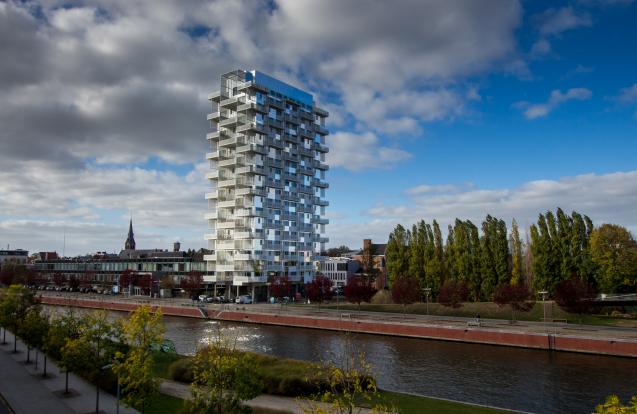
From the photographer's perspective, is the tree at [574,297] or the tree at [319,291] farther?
the tree at [319,291]

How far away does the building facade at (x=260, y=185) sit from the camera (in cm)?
11425

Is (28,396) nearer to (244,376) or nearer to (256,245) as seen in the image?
(244,376)

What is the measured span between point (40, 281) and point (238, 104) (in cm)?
12863

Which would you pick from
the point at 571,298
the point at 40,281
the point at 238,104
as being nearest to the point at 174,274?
the point at 238,104

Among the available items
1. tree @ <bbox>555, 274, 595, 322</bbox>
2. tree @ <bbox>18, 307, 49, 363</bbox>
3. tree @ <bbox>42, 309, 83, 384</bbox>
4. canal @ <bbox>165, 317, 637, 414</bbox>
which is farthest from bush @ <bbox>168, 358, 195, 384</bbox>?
tree @ <bbox>555, 274, 595, 322</bbox>

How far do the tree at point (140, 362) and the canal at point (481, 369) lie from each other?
3.45 m

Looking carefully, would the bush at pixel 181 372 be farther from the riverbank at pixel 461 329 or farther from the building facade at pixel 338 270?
the building facade at pixel 338 270

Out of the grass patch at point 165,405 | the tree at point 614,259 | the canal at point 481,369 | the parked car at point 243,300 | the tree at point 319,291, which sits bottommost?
the canal at point 481,369

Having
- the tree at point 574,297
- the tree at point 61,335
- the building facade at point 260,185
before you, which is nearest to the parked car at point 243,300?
the building facade at point 260,185

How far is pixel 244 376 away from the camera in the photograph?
1817cm

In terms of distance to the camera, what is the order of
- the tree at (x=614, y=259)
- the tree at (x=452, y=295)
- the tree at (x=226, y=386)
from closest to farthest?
the tree at (x=226, y=386)
the tree at (x=452, y=295)
the tree at (x=614, y=259)

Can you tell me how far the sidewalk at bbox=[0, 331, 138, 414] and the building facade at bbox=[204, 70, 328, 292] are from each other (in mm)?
74280

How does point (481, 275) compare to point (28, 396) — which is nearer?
point (28, 396)

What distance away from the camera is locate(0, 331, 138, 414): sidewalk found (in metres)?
27.4
